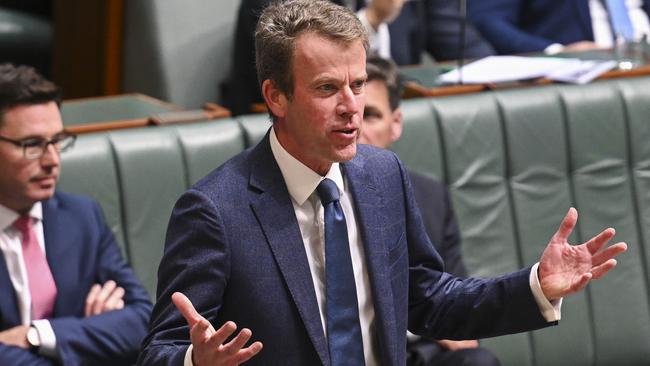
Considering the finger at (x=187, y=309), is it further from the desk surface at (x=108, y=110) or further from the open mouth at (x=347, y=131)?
the desk surface at (x=108, y=110)

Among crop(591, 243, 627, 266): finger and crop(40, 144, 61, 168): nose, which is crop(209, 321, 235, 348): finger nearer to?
crop(591, 243, 627, 266): finger

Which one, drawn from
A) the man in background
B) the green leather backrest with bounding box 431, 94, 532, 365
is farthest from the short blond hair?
the green leather backrest with bounding box 431, 94, 532, 365

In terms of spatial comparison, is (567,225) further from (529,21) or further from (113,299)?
(529,21)

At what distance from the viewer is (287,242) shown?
168cm

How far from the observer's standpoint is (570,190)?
3.03 meters

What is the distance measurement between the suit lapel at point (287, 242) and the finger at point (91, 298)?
0.77 meters

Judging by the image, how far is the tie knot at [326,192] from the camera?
1.72 meters

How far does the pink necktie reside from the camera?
2.33 m

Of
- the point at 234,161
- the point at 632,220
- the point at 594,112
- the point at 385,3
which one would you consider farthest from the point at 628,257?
the point at 234,161

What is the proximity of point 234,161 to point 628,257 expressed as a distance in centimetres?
160

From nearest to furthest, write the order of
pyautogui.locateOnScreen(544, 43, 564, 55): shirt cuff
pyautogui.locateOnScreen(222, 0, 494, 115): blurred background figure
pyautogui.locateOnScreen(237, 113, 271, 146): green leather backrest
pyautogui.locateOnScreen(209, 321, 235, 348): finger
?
1. pyautogui.locateOnScreen(209, 321, 235, 348): finger
2. pyautogui.locateOnScreen(237, 113, 271, 146): green leather backrest
3. pyautogui.locateOnScreen(222, 0, 494, 115): blurred background figure
4. pyautogui.locateOnScreen(544, 43, 564, 55): shirt cuff

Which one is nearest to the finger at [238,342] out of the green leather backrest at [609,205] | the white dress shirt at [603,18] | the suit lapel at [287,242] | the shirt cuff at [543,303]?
the suit lapel at [287,242]

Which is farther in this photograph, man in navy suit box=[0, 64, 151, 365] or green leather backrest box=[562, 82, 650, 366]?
green leather backrest box=[562, 82, 650, 366]

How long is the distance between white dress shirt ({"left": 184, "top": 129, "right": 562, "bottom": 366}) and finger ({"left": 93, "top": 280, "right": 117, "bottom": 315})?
2.49 feet
